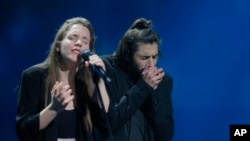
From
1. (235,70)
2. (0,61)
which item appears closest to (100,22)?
(0,61)

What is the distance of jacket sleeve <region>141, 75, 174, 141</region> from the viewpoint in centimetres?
174

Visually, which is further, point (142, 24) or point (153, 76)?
point (142, 24)

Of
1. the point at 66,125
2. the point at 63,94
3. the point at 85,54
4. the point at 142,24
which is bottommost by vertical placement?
the point at 66,125

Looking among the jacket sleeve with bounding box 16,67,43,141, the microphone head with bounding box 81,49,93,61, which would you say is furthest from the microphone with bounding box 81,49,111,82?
the jacket sleeve with bounding box 16,67,43,141

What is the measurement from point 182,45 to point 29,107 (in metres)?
1.07

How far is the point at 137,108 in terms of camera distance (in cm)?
169

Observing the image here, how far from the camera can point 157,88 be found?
1790 mm

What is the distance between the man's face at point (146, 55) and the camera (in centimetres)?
176

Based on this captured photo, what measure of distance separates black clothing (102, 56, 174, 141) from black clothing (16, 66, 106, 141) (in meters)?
0.09

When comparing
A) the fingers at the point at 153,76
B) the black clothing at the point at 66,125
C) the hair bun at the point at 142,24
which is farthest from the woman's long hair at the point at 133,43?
the black clothing at the point at 66,125

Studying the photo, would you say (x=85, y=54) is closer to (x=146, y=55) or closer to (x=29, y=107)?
(x=29, y=107)

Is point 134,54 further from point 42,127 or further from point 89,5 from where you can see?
point 89,5

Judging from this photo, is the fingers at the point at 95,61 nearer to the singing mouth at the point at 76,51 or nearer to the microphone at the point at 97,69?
the microphone at the point at 97,69

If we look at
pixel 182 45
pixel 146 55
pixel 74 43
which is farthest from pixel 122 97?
pixel 182 45
